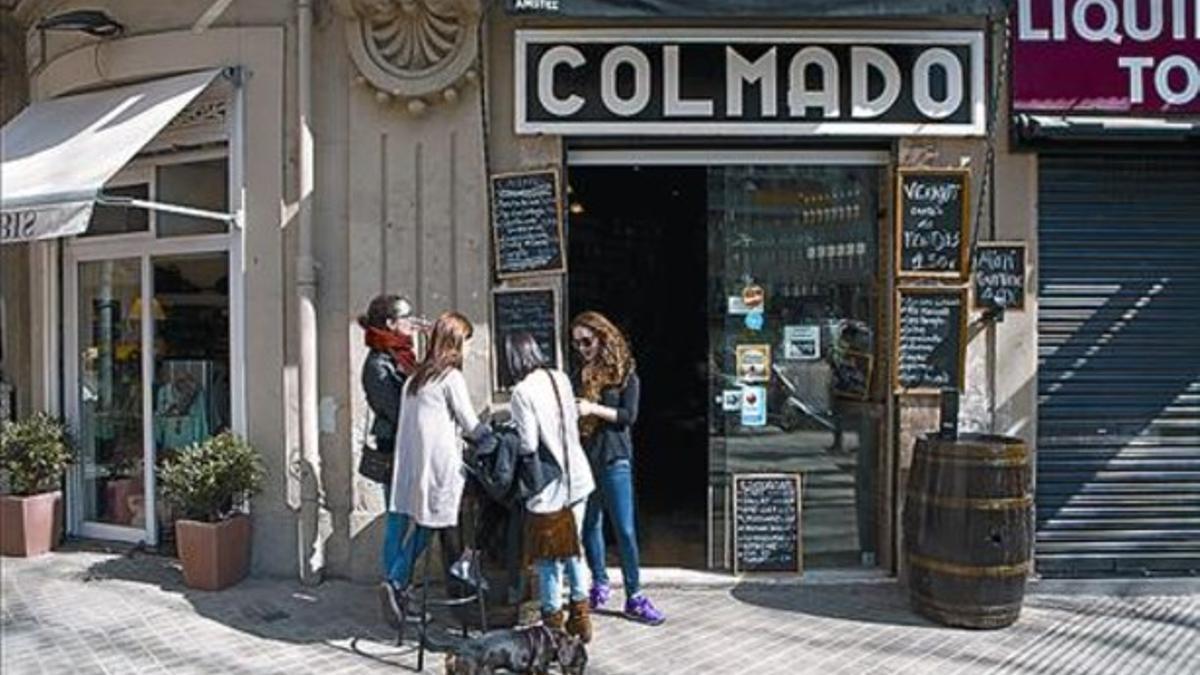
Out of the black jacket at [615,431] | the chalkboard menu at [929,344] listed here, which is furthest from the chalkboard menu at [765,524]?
the black jacket at [615,431]

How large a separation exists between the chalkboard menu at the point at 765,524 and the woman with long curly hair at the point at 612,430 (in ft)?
3.07

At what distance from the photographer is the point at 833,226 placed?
6188 mm

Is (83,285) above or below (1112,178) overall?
below

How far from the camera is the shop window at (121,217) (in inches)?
268

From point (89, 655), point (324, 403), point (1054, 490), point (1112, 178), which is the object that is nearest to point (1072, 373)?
point (1054, 490)

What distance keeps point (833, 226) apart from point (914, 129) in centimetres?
76

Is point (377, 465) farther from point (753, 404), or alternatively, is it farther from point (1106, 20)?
point (1106, 20)

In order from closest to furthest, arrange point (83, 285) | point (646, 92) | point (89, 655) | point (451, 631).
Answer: point (89, 655)
point (451, 631)
point (646, 92)
point (83, 285)

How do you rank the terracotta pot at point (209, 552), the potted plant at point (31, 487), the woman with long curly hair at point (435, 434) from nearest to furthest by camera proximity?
the woman with long curly hair at point (435, 434) < the terracotta pot at point (209, 552) < the potted plant at point (31, 487)

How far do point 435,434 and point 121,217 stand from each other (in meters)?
3.65

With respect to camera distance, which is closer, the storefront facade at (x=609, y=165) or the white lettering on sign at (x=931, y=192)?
the storefront facade at (x=609, y=165)

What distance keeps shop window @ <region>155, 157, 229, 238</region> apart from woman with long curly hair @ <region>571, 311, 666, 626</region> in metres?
2.75

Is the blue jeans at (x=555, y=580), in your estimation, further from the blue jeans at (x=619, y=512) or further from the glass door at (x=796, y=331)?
the glass door at (x=796, y=331)

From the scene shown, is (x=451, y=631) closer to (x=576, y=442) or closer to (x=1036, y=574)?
(x=576, y=442)
